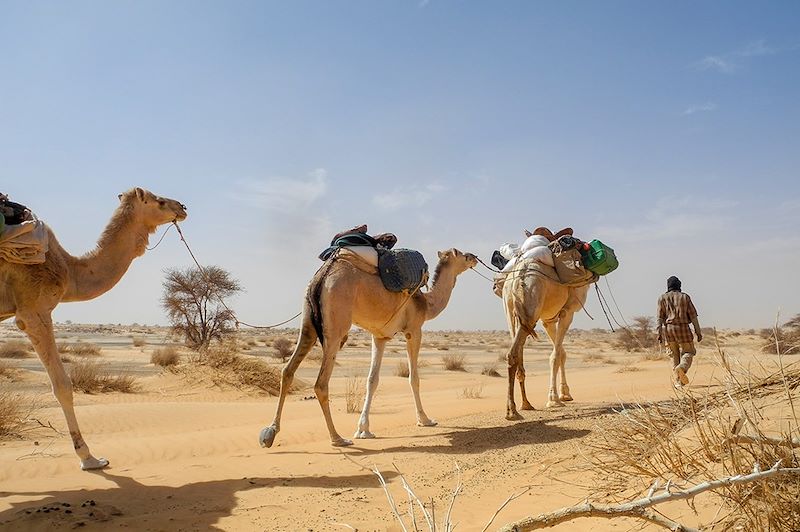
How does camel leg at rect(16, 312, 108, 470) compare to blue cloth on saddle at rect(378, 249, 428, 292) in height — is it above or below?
below

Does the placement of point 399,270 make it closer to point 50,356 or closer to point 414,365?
point 414,365

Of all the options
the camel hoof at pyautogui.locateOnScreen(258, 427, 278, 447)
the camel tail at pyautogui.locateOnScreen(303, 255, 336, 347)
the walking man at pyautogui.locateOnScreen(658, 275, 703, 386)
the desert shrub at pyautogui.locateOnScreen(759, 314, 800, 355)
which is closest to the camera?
the desert shrub at pyautogui.locateOnScreen(759, 314, 800, 355)

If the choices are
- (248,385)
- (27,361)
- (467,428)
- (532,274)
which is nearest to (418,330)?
(467,428)

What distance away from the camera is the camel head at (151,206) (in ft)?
25.1

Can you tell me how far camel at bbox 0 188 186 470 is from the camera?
634 cm

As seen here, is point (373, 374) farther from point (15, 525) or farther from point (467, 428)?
point (15, 525)

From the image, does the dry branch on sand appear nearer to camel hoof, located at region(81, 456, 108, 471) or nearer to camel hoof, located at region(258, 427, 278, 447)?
camel hoof, located at region(258, 427, 278, 447)

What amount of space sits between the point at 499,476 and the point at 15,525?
4381 millimetres

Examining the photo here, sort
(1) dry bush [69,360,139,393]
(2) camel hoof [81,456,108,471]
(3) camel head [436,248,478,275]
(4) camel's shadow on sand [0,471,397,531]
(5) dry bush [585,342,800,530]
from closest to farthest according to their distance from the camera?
(5) dry bush [585,342,800,530], (4) camel's shadow on sand [0,471,397,531], (2) camel hoof [81,456,108,471], (3) camel head [436,248,478,275], (1) dry bush [69,360,139,393]

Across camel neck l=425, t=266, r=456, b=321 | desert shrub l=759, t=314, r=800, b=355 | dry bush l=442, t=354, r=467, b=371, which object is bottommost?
dry bush l=442, t=354, r=467, b=371

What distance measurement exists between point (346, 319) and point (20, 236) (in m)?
4.11

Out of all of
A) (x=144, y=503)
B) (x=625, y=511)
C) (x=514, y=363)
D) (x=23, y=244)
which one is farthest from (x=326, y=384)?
(x=625, y=511)

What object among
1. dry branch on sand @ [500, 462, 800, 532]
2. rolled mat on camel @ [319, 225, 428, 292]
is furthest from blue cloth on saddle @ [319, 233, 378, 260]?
dry branch on sand @ [500, 462, 800, 532]

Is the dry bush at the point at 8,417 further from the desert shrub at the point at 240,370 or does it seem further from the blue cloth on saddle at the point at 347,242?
the desert shrub at the point at 240,370
